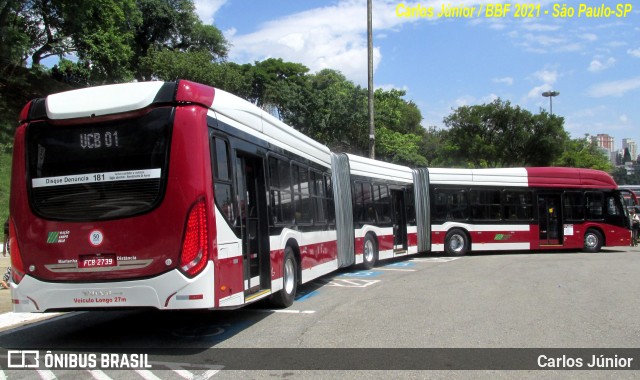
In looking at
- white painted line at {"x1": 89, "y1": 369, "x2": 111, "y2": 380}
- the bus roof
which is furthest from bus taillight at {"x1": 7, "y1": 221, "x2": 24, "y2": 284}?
the bus roof

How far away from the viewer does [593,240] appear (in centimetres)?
2167

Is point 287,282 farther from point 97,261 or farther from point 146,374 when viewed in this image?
point 146,374

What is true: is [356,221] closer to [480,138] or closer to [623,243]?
A: [623,243]

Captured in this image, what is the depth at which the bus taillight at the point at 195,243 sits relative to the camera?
6242mm

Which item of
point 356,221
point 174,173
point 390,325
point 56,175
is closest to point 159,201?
point 174,173

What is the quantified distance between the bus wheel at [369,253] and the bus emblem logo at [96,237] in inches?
379

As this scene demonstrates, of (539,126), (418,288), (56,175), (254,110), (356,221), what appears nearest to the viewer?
(56,175)

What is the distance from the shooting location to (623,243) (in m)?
21.7

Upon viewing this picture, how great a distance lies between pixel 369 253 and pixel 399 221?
337 cm

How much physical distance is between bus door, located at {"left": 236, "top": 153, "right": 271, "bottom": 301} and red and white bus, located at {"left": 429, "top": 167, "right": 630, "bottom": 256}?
12941mm

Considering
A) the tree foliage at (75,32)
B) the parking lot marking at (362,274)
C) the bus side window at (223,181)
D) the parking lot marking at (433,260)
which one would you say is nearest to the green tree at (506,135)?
the parking lot marking at (433,260)

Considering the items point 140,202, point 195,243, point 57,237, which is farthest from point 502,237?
point 57,237

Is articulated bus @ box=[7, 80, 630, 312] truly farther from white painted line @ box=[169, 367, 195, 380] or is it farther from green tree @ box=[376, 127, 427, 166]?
green tree @ box=[376, 127, 427, 166]

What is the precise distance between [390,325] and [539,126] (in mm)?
35617
